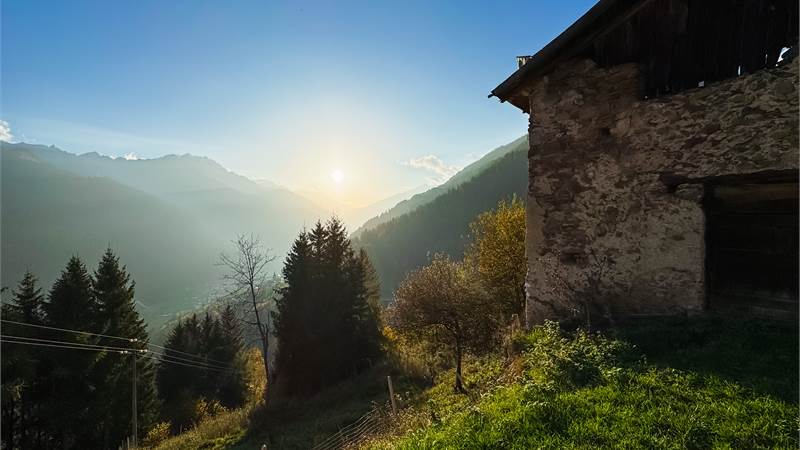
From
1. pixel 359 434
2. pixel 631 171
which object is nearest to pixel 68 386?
pixel 359 434

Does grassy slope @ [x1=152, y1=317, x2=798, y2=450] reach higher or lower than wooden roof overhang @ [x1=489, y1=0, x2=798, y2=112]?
lower

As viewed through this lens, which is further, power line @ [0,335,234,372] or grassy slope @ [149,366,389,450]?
power line @ [0,335,234,372]

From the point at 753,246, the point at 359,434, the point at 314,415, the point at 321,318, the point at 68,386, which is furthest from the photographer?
the point at 321,318

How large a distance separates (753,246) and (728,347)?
2.34 meters

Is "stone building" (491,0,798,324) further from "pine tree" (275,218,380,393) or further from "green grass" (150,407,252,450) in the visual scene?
"pine tree" (275,218,380,393)

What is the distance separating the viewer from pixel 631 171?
23.6 ft

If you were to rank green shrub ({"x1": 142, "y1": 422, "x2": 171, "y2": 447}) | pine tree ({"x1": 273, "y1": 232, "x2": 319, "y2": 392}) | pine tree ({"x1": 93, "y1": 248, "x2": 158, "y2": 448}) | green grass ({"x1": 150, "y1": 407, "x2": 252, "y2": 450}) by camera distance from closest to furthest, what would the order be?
green grass ({"x1": 150, "y1": 407, "x2": 252, "y2": 450})
pine tree ({"x1": 93, "y1": 248, "x2": 158, "y2": 448})
green shrub ({"x1": 142, "y1": 422, "x2": 171, "y2": 447})
pine tree ({"x1": 273, "y1": 232, "x2": 319, "y2": 392})

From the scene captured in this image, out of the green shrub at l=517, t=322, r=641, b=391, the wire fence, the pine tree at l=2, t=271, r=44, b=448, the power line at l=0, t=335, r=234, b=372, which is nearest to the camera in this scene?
the green shrub at l=517, t=322, r=641, b=391

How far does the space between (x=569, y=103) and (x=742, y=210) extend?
3.51m

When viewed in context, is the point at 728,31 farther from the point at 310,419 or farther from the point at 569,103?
the point at 310,419

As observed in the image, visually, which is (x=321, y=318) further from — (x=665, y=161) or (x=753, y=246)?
(x=753, y=246)

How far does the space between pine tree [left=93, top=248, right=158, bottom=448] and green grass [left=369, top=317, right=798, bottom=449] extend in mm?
26329

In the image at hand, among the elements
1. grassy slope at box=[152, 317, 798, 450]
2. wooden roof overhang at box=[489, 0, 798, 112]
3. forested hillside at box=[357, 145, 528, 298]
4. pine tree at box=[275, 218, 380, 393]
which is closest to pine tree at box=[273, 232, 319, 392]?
pine tree at box=[275, 218, 380, 393]

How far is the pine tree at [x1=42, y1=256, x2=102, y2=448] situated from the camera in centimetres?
2192
